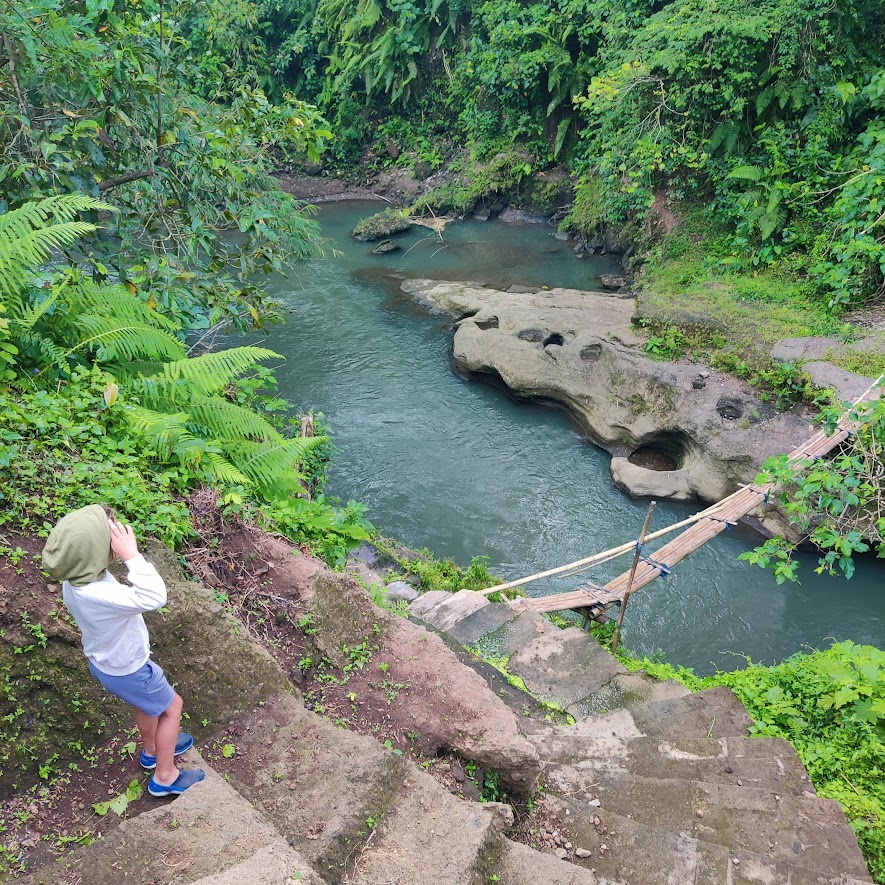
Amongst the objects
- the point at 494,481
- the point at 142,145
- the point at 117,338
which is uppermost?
the point at 142,145

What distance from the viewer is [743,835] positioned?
3.52 m

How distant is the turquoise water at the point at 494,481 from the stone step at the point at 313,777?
4481 mm

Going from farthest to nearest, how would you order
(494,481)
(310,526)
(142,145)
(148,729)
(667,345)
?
(667,345)
(494,481)
(142,145)
(310,526)
(148,729)

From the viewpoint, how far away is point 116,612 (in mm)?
2469

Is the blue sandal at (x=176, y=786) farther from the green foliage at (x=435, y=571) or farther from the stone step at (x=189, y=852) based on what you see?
the green foliage at (x=435, y=571)

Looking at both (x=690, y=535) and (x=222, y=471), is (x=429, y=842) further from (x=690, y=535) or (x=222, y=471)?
(x=690, y=535)

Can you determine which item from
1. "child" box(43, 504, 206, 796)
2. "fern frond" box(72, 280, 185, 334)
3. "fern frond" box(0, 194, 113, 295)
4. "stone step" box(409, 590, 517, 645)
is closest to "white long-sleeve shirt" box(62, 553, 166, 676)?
"child" box(43, 504, 206, 796)

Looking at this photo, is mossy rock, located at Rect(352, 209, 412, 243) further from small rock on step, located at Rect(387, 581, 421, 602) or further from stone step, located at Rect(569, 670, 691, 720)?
stone step, located at Rect(569, 670, 691, 720)

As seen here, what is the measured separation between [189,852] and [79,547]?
107cm

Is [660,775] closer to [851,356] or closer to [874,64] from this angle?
[851,356]

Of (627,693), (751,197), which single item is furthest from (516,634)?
(751,197)

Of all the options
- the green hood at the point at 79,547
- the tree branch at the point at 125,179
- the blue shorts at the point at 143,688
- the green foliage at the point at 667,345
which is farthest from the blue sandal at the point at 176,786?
the green foliage at the point at 667,345

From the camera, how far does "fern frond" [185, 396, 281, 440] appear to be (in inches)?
189

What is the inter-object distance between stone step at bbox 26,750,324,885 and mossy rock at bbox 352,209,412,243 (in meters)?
15.7
